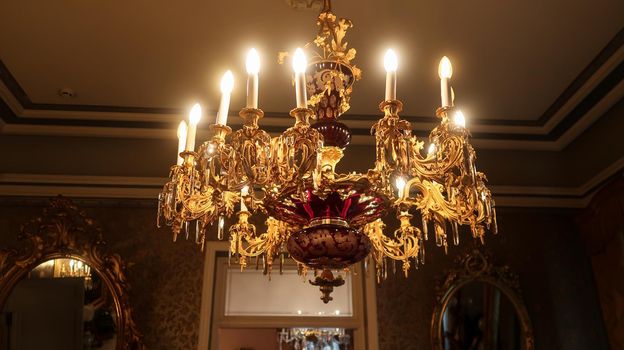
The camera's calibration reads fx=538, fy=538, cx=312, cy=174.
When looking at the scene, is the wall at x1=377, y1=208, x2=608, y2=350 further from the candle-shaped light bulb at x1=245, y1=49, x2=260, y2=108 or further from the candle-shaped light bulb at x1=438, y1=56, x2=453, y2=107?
Answer: the candle-shaped light bulb at x1=245, y1=49, x2=260, y2=108

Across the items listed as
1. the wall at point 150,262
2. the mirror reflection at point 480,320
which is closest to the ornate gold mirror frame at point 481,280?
the mirror reflection at point 480,320

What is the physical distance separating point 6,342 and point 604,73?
3.71 m

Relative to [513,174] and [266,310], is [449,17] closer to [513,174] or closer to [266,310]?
[513,174]

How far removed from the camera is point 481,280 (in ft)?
11.4

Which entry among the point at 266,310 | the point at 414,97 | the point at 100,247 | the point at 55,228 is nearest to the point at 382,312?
the point at 266,310

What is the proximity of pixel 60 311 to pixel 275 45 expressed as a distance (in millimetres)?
2000

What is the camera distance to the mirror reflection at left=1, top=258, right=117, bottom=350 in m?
3.10

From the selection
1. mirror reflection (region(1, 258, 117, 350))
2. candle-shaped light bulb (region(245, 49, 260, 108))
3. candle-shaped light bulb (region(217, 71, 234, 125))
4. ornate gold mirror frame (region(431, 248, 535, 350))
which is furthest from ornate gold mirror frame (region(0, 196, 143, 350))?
candle-shaped light bulb (region(245, 49, 260, 108))

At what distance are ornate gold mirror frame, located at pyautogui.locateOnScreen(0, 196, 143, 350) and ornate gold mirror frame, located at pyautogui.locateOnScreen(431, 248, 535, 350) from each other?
6.10 feet

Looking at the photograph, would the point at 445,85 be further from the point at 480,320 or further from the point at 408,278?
the point at 480,320

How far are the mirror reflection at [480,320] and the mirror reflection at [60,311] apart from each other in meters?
2.04

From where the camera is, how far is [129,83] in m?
3.16

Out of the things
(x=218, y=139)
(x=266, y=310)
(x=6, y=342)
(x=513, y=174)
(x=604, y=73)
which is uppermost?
(x=604, y=73)

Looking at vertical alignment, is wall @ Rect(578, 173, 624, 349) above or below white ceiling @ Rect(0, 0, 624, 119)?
below
